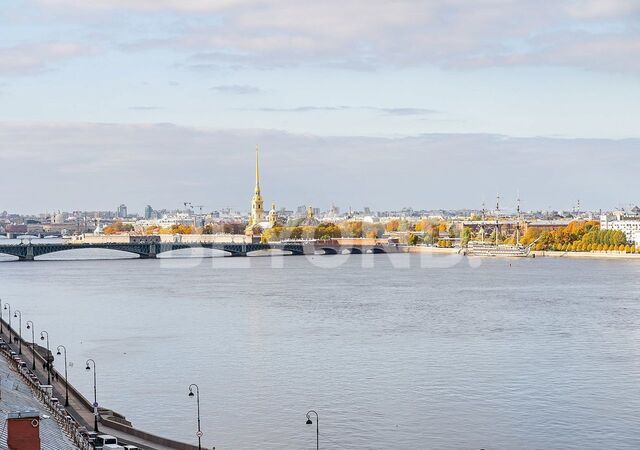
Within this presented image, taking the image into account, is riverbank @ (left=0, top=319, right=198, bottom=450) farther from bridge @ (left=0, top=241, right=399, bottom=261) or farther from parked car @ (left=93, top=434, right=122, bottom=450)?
bridge @ (left=0, top=241, right=399, bottom=261)

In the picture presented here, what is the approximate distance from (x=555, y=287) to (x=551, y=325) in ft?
48.3

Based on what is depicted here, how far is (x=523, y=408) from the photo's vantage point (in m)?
18.3

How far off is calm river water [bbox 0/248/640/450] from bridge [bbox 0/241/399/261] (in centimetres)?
1955

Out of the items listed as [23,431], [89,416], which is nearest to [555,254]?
[89,416]

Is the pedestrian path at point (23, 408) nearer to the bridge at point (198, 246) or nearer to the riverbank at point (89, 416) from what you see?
the riverbank at point (89, 416)

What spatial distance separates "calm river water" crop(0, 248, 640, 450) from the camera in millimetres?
17094

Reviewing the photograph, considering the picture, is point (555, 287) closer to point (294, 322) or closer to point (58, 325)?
point (294, 322)

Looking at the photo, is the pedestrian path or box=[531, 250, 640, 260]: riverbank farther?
box=[531, 250, 640, 260]: riverbank

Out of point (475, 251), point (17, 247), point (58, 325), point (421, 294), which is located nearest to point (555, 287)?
point (421, 294)

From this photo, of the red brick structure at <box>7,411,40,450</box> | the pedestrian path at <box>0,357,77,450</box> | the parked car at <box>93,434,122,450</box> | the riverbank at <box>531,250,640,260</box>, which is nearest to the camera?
the red brick structure at <box>7,411,40,450</box>

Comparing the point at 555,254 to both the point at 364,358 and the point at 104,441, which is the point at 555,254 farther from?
the point at 104,441

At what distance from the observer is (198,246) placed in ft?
240

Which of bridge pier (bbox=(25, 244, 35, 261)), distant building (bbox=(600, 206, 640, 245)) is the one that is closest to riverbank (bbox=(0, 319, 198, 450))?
bridge pier (bbox=(25, 244, 35, 261))

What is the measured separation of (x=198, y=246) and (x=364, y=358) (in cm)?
4986
